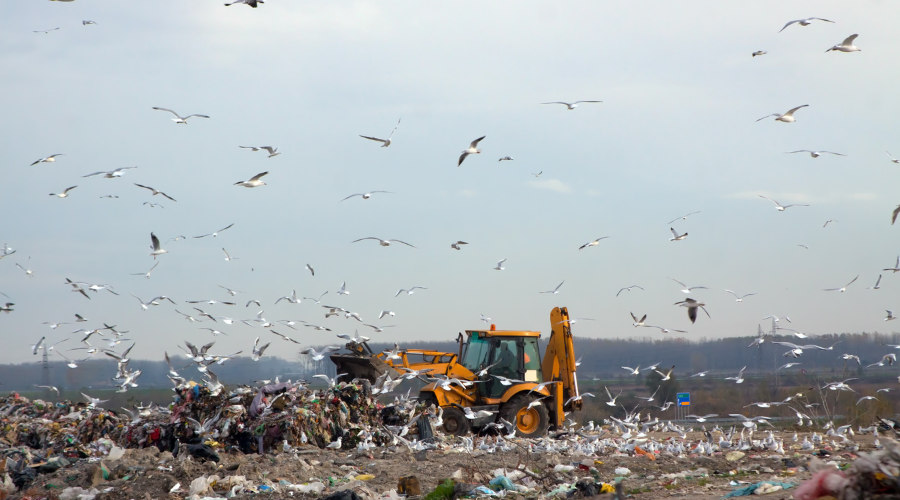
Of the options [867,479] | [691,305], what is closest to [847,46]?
[691,305]

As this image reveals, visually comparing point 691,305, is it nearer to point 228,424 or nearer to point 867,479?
point 867,479

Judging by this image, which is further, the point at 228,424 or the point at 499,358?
the point at 499,358

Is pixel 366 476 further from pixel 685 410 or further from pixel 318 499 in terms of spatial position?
pixel 685 410

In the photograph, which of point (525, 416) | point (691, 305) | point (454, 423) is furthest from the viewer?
point (525, 416)

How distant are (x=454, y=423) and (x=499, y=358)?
4.52 feet

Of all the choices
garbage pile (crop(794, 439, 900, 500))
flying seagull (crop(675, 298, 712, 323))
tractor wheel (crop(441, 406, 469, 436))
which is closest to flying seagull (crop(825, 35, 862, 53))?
flying seagull (crop(675, 298, 712, 323))

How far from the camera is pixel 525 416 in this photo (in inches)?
476

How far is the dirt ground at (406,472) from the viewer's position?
21.7 ft

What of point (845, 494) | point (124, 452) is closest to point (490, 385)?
point (124, 452)

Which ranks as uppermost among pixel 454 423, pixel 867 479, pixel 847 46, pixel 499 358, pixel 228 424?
pixel 847 46

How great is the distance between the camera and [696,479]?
23.9 ft

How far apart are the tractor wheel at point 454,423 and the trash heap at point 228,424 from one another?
77 cm

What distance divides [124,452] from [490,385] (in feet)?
19.4

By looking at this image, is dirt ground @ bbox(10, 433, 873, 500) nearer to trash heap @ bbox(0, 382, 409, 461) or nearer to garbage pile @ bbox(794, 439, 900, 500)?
trash heap @ bbox(0, 382, 409, 461)
